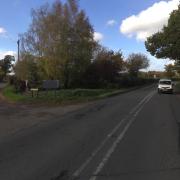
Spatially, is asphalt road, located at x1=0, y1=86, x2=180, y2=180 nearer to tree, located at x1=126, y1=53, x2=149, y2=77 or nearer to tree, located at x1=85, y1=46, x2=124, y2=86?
tree, located at x1=85, y1=46, x2=124, y2=86

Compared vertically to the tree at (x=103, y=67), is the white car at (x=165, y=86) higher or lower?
lower

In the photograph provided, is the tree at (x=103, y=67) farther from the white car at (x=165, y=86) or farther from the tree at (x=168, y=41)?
the white car at (x=165, y=86)

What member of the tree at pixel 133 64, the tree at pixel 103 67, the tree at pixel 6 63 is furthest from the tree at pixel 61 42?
the tree at pixel 6 63

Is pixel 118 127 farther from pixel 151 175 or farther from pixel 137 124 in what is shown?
pixel 151 175

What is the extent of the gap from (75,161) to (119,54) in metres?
63.7

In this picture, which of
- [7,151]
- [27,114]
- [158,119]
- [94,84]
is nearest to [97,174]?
[7,151]

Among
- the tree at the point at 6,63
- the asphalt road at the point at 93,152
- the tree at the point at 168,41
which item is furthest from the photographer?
the tree at the point at 6,63

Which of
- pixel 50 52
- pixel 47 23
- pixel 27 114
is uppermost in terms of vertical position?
pixel 47 23

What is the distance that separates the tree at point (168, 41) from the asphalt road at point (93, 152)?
32.8m

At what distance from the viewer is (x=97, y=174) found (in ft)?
28.0

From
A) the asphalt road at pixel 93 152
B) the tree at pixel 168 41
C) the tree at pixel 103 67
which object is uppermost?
the tree at pixel 168 41

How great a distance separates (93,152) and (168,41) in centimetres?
4116

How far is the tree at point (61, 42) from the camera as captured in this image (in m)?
49.5

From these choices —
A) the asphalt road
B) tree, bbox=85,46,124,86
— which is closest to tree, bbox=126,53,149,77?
tree, bbox=85,46,124,86
